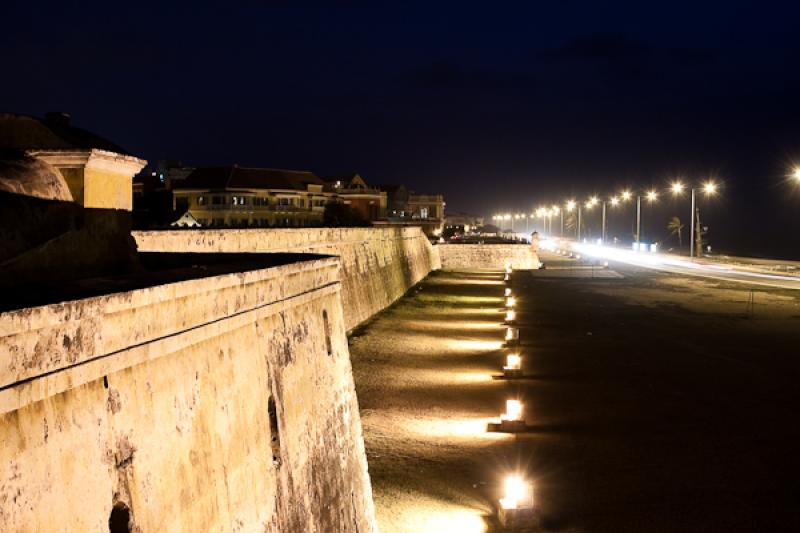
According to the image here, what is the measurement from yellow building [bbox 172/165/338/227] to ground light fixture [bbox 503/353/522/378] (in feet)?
137

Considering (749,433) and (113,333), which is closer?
(113,333)

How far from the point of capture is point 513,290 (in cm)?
4294

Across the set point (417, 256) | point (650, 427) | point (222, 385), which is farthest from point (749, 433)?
point (417, 256)

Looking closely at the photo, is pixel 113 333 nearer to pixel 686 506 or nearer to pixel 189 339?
pixel 189 339

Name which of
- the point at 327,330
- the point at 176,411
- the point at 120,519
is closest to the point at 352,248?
the point at 327,330

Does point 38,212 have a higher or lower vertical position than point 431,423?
higher

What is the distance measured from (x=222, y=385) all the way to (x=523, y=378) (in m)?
14.3

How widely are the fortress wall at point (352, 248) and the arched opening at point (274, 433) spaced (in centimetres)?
700

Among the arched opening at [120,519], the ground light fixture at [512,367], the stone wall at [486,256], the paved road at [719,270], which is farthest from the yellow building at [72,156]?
the stone wall at [486,256]

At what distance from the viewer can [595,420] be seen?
15.4 m

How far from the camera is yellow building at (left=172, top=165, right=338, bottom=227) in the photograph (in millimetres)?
64562

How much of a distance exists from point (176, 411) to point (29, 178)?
105 inches

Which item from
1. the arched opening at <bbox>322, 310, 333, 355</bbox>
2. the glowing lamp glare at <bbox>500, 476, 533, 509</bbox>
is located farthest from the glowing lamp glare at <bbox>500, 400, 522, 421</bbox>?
the arched opening at <bbox>322, 310, 333, 355</bbox>

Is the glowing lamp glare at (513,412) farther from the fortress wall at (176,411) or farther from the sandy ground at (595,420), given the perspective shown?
the fortress wall at (176,411)
